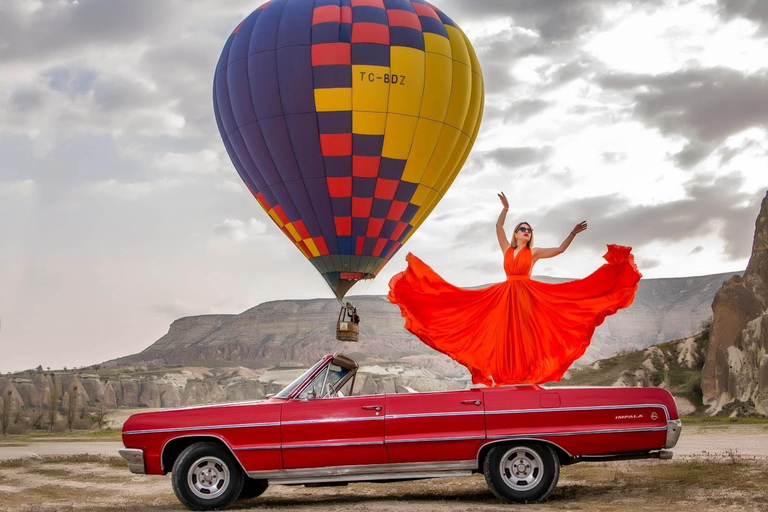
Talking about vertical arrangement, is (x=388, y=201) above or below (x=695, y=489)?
above

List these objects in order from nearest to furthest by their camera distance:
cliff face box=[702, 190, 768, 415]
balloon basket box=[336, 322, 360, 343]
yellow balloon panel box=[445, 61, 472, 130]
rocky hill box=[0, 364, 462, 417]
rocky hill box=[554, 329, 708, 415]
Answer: yellow balloon panel box=[445, 61, 472, 130] < balloon basket box=[336, 322, 360, 343] < cliff face box=[702, 190, 768, 415] < rocky hill box=[554, 329, 708, 415] < rocky hill box=[0, 364, 462, 417]

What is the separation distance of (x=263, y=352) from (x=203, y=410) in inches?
6951

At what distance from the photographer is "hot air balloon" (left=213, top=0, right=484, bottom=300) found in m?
26.1

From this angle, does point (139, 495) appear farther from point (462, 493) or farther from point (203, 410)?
point (462, 493)

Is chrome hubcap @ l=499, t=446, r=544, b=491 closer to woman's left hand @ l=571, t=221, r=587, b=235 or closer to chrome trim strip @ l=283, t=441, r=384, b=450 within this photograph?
chrome trim strip @ l=283, t=441, r=384, b=450

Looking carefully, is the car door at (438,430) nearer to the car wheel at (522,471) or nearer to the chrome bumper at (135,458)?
the car wheel at (522,471)

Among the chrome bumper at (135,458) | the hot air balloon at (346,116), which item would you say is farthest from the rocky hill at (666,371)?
the chrome bumper at (135,458)

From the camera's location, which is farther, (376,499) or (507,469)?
(376,499)

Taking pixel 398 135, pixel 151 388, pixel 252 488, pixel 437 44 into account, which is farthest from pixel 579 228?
pixel 151 388

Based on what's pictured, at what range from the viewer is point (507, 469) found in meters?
10.4

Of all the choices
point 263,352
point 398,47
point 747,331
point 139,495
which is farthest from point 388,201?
point 263,352

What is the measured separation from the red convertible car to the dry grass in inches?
16.0

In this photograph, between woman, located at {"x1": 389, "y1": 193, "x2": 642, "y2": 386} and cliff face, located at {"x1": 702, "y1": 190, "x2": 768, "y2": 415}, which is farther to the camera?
cliff face, located at {"x1": 702, "y1": 190, "x2": 768, "y2": 415}

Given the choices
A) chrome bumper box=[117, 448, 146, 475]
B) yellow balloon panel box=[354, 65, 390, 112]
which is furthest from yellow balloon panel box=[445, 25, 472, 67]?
chrome bumper box=[117, 448, 146, 475]
